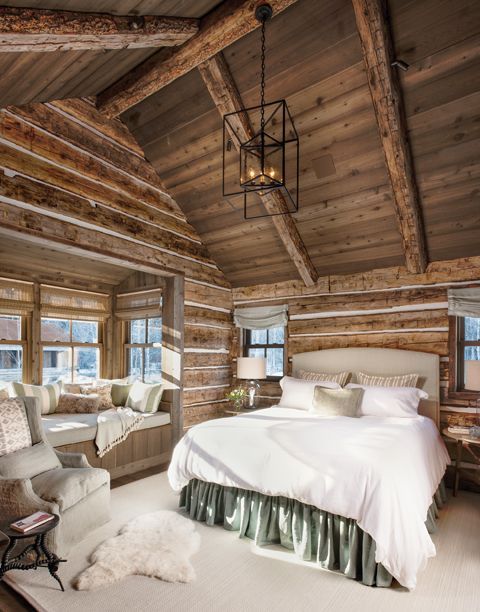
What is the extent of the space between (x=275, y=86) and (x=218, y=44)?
0.81 m

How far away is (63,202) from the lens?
4320mm

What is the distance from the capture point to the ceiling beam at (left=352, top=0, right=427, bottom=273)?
3312mm

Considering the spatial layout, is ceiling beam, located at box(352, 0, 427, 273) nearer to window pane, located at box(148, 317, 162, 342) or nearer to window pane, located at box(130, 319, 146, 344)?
window pane, located at box(148, 317, 162, 342)

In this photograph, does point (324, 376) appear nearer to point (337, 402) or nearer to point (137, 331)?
point (337, 402)

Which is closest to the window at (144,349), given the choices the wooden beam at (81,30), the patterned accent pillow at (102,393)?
the patterned accent pillow at (102,393)

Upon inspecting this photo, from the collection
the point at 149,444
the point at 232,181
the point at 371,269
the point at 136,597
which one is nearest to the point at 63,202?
the point at 232,181

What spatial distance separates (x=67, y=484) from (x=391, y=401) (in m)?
3.30

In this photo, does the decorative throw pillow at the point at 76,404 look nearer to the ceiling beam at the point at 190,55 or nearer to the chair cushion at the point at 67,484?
→ the chair cushion at the point at 67,484

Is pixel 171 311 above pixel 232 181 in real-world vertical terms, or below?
below

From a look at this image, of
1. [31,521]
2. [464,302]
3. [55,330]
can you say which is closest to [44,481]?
[31,521]

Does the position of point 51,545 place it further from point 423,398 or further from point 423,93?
point 423,93

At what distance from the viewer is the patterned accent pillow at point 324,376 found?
216 inches

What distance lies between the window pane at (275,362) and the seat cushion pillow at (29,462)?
3.66 m

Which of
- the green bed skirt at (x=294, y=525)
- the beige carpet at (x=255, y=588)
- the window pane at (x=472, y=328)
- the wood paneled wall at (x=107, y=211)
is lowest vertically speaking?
the beige carpet at (x=255, y=588)
